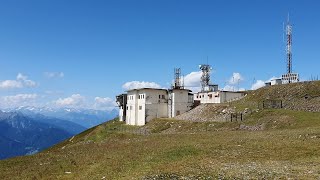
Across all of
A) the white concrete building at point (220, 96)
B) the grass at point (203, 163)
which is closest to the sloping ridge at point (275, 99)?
the white concrete building at point (220, 96)

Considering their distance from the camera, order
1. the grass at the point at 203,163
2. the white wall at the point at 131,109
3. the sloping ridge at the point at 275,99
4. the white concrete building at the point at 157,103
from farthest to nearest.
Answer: the white wall at the point at 131,109 < the white concrete building at the point at 157,103 < the sloping ridge at the point at 275,99 < the grass at the point at 203,163

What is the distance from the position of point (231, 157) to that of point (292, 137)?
45.2ft

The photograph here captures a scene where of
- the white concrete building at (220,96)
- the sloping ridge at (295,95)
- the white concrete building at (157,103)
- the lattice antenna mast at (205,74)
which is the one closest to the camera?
the sloping ridge at (295,95)

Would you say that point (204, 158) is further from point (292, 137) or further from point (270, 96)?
point (270, 96)

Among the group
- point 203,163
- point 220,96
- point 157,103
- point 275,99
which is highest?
point 220,96

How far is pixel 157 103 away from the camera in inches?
4294

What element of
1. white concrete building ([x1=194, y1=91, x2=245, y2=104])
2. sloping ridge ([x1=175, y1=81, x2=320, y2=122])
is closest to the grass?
sloping ridge ([x1=175, y1=81, x2=320, y2=122])

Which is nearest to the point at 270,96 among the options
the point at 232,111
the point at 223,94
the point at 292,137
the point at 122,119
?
the point at 223,94

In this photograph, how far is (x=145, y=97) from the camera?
107062 millimetres

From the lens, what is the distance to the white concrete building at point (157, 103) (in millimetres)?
107250

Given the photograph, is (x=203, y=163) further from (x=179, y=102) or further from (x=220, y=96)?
(x=220, y=96)

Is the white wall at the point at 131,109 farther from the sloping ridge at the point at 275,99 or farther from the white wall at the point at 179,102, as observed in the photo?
the sloping ridge at the point at 275,99

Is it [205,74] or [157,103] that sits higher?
[205,74]

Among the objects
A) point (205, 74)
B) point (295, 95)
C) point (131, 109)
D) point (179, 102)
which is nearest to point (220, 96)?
point (179, 102)
